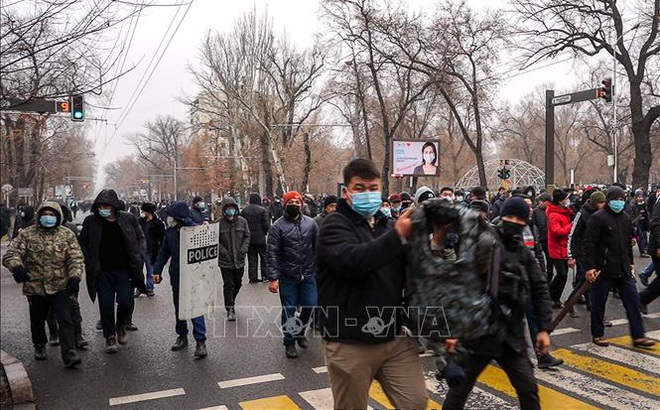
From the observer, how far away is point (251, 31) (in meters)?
35.0

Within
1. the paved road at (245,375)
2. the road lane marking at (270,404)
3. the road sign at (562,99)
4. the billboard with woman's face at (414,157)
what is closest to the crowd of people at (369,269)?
the paved road at (245,375)

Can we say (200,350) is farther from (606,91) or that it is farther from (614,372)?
(606,91)

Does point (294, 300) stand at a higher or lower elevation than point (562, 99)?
lower

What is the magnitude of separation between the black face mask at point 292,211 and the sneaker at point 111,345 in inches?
100

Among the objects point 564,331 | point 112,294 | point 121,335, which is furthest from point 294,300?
point 564,331

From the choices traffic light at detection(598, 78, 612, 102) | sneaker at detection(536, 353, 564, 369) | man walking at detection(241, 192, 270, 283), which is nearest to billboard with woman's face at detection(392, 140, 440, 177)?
traffic light at detection(598, 78, 612, 102)

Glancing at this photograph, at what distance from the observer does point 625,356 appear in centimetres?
616

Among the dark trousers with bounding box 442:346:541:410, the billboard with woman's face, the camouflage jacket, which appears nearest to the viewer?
the dark trousers with bounding box 442:346:541:410

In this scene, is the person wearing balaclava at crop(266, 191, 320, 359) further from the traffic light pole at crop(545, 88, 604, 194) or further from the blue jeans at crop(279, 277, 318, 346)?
the traffic light pole at crop(545, 88, 604, 194)

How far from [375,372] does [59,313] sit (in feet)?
14.1

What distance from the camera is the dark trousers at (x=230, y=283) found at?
8273 mm

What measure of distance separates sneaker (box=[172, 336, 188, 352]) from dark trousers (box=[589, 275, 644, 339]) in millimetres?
4843

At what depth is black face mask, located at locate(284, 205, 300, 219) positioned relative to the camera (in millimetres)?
6801

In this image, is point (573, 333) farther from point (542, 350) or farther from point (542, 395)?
point (542, 350)
